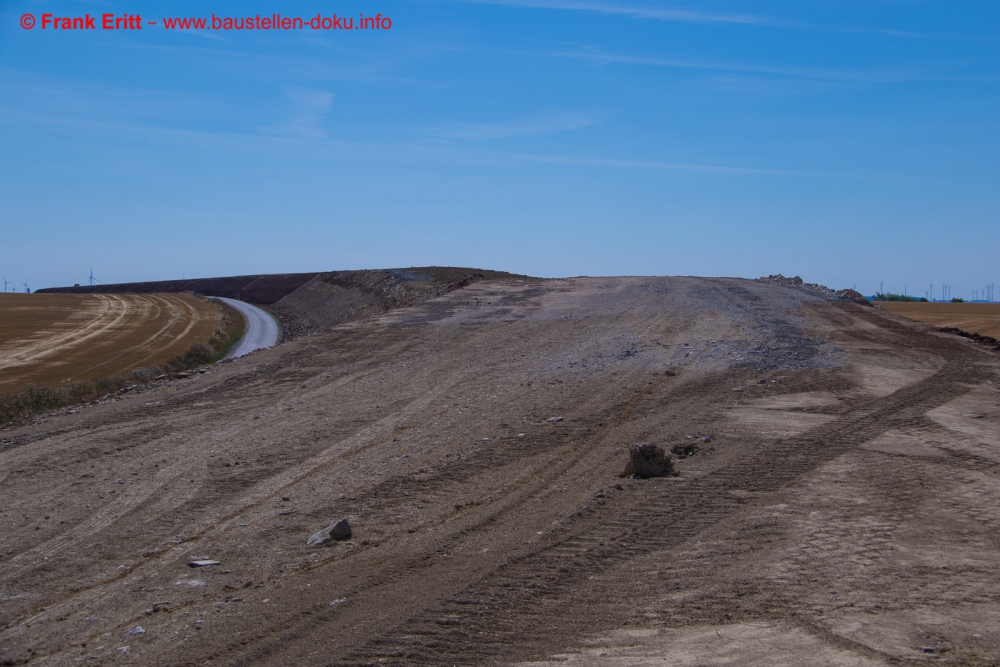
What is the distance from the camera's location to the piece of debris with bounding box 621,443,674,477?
915 centimetres

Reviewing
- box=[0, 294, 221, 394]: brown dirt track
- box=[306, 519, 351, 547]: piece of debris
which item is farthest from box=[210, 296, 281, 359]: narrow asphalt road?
box=[306, 519, 351, 547]: piece of debris

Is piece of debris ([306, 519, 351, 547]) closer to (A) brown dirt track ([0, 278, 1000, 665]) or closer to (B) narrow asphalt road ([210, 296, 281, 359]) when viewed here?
(A) brown dirt track ([0, 278, 1000, 665])

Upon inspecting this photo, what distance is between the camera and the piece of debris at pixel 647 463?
9.15 metres

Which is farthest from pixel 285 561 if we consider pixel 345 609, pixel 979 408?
pixel 979 408

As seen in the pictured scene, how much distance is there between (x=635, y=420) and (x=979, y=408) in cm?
528

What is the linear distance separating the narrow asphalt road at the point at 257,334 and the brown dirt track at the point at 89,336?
186 cm

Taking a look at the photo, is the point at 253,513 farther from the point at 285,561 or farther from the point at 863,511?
the point at 863,511

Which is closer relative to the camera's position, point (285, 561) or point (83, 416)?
point (285, 561)

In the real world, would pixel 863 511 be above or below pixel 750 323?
below

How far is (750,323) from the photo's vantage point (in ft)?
→ 68.9

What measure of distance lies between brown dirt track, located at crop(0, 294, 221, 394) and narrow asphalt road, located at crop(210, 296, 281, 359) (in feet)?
6.09

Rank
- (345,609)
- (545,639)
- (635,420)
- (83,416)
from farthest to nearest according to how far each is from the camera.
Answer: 1. (83,416)
2. (635,420)
3. (345,609)
4. (545,639)

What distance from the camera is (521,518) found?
8.09 meters

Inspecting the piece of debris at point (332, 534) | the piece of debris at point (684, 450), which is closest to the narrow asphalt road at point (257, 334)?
the piece of debris at point (684, 450)
